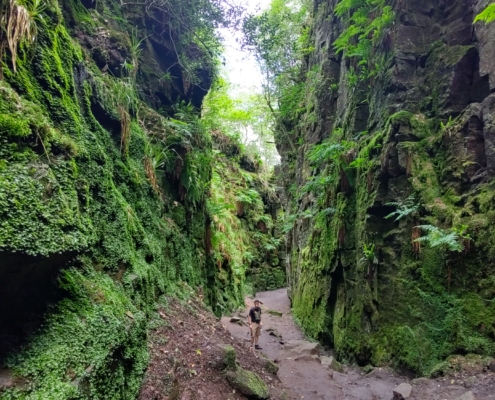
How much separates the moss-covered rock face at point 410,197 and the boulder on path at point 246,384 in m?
3.97

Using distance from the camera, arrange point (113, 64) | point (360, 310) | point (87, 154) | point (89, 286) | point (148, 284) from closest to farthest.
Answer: point (89, 286) < point (87, 154) < point (148, 284) < point (113, 64) < point (360, 310)

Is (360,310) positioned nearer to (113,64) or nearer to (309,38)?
(113,64)

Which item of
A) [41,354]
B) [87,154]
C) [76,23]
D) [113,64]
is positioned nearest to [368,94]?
[113,64]

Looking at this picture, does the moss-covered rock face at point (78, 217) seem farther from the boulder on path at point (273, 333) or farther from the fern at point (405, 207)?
the fern at point (405, 207)

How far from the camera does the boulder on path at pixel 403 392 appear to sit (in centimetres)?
605

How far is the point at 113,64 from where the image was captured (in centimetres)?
766

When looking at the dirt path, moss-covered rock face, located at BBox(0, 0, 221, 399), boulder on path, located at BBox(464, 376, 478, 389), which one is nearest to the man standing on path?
the dirt path

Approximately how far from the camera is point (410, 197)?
8.33 metres

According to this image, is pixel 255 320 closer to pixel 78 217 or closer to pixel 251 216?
pixel 78 217

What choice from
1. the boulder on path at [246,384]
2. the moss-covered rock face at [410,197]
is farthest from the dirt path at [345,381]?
the boulder on path at [246,384]

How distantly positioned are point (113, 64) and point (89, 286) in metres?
5.67

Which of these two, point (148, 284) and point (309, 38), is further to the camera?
point (309, 38)

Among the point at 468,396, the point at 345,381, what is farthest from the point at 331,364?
the point at 468,396

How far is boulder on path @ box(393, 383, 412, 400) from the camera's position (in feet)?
19.8
